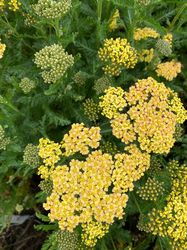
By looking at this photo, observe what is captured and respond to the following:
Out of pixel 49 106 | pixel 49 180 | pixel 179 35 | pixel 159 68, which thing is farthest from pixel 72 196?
pixel 179 35

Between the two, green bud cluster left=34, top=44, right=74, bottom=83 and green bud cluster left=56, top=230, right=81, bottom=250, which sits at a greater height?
green bud cluster left=34, top=44, right=74, bottom=83

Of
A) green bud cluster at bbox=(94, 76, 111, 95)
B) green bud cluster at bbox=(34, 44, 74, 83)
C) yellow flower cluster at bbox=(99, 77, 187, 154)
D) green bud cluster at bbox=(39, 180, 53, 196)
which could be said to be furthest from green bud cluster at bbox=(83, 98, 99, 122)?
green bud cluster at bbox=(39, 180, 53, 196)

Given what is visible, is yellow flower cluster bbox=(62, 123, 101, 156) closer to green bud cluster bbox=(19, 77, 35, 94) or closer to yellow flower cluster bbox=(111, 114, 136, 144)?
yellow flower cluster bbox=(111, 114, 136, 144)

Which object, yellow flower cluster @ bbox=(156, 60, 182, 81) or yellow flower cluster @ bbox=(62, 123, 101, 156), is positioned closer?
yellow flower cluster @ bbox=(62, 123, 101, 156)

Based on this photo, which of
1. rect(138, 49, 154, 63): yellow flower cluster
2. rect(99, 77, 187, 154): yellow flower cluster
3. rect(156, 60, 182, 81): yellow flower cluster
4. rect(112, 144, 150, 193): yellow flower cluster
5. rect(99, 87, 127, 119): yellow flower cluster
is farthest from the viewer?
rect(138, 49, 154, 63): yellow flower cluster

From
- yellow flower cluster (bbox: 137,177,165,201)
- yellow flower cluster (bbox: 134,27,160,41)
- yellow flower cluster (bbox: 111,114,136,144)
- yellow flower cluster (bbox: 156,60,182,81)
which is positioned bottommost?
yellow flower cluster (bbox: 137,177,165,201)

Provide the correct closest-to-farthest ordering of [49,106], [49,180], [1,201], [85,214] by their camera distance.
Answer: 1. [85,214]
2. [49,180]
3. [49,106]
4. [1,201]

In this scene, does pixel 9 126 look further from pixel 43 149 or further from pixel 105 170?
pixel 105 170
